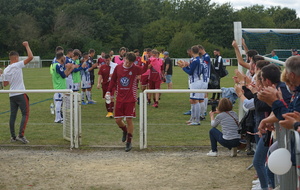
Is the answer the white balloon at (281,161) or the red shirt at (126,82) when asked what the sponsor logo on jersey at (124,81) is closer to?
the red shirt at (126,82)

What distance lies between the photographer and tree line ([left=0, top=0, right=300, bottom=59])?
7344 centimetres

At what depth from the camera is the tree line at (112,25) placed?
7344cm

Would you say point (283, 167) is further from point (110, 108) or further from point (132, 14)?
point (132, 14)

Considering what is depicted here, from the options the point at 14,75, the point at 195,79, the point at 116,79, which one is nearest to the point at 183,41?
the point at 195,79

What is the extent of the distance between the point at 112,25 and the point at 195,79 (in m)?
71.4

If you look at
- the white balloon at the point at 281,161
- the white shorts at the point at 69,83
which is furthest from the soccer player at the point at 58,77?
the white balloon at the point at 281,161

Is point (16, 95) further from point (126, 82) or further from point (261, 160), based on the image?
point (261, 160)

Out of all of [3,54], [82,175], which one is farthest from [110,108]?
[3,54]

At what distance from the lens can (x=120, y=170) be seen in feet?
27.3

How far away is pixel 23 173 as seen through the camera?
817 centimetres

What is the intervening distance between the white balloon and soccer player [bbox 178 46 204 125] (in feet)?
24.4

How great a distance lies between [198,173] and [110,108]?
6.83 meters

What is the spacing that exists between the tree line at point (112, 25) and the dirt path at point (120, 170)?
58620 mm

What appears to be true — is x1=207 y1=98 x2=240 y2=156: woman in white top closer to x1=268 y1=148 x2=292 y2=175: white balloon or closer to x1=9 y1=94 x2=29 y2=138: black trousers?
x1=268 y1=148 x2=292 y2=175: white balloon
